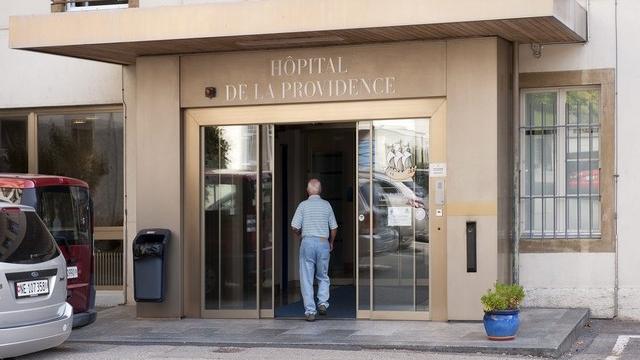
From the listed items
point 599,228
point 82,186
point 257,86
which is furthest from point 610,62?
point 82,186

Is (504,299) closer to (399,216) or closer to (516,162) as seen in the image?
(399,216)

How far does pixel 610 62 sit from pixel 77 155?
26.6ft

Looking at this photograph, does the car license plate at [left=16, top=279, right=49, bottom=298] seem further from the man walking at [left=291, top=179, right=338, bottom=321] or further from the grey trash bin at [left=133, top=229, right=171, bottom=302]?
the man walking at [left=291, top=179, right=338, bottom=321]

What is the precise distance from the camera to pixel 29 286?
10.1 m

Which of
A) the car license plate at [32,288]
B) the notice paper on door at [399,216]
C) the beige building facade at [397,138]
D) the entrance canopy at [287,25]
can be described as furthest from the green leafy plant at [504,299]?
the car license plate at [32,288]

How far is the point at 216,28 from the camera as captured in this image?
1248 cm

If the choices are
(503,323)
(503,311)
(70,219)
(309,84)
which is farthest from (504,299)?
(70,219)

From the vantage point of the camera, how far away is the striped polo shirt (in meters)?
13.2

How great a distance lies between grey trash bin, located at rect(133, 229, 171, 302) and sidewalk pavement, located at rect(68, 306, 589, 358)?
38cm

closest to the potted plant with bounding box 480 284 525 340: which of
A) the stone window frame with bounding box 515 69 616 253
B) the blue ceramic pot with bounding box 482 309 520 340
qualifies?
the blue ceramic pot with bounding box 482 309 520 340

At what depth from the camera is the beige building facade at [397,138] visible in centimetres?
1249

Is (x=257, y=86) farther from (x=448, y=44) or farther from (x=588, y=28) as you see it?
(x=588, y=28)

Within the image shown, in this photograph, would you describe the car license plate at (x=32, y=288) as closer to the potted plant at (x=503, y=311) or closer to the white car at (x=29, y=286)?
the white car at (x=29, y=286)

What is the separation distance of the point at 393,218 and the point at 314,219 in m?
1.03
